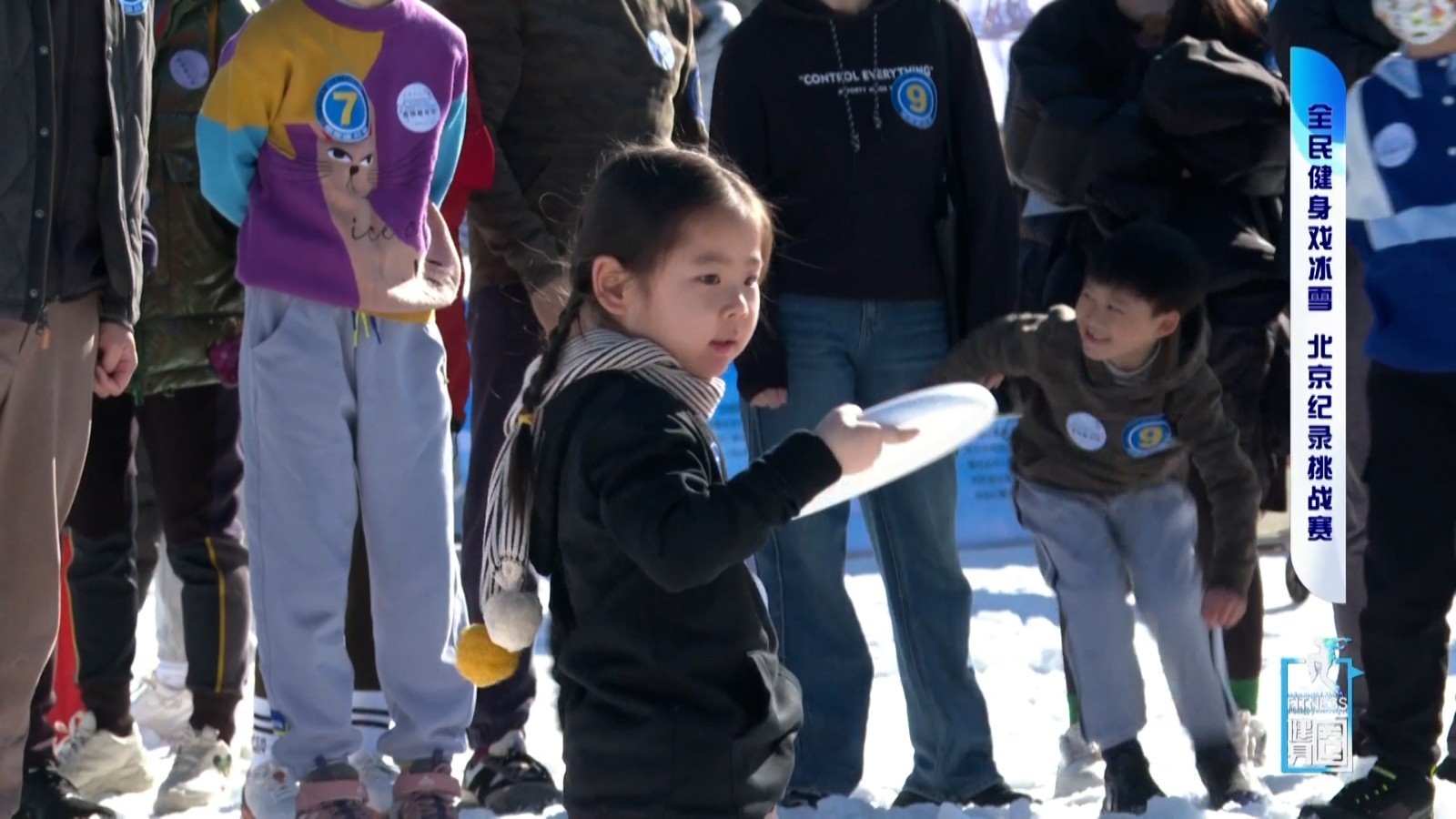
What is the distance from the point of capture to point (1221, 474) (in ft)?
15.0

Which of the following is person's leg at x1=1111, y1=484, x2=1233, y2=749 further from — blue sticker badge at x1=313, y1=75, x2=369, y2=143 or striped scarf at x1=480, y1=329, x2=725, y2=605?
striped scarf at x1=480, y1=329, x2=725, y2=605

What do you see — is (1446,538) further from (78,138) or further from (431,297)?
(78,138)

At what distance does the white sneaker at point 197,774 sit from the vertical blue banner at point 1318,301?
255 centimetres

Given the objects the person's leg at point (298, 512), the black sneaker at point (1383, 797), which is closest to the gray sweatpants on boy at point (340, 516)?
the person's leg at point (298, 512)

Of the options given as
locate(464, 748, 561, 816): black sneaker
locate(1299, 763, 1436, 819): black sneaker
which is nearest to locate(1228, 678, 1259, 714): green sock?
locate(1299, 763, 1436, 819): black sneaker

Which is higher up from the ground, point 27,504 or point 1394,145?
point 1394,145

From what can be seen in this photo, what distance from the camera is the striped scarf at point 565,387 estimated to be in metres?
2.72

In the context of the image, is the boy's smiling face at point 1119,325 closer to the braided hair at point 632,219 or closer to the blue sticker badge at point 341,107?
the blue sticker badge at point 341,107

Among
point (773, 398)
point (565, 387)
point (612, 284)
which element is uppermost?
point (612, 284)

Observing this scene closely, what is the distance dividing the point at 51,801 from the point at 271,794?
0.58 metres

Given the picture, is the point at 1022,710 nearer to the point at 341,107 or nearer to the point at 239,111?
the point at 341,107

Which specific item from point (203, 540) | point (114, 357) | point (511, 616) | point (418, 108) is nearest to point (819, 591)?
point (418, 108)

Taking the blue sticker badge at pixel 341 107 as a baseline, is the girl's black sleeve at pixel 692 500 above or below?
below

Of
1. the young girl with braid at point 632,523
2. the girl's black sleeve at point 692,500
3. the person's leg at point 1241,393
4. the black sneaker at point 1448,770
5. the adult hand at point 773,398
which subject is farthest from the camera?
the person's leg at point 1241,393
